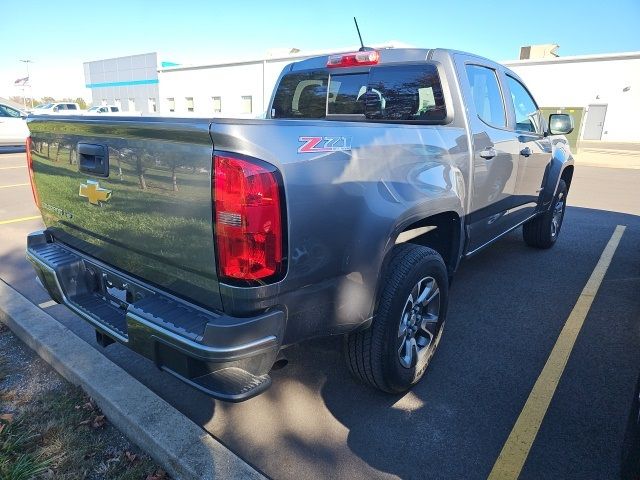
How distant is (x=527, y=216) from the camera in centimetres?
468

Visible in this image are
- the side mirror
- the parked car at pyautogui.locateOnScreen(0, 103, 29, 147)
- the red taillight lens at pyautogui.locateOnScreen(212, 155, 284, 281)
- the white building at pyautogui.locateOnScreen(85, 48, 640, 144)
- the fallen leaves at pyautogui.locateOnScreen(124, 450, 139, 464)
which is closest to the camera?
the red taillight lens at pyautogui.locateOnScreen(212, 155, 284, 281)

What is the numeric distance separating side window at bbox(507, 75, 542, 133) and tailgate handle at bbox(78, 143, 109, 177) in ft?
11.3

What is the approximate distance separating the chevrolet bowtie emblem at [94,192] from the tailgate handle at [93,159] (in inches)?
2.4

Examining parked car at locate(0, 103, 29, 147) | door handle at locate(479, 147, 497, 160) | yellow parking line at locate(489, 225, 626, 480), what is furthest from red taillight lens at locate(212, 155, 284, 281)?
parked car at locate(0, 103, 29, 147)

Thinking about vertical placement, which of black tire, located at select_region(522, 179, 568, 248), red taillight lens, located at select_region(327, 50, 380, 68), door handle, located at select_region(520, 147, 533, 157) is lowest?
black tire, located at select_region(522, 179, 568, 248)

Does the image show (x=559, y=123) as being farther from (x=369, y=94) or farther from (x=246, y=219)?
(x=246, y=219)

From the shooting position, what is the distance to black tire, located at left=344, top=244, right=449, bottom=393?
239 cm

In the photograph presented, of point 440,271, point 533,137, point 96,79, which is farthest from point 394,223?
point 96,79

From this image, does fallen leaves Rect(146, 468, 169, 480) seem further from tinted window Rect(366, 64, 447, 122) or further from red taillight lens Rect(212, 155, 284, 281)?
tinted window Rect(366, 64, 447, 122)

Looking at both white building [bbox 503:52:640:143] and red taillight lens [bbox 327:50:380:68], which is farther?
white building [bbox 503:52:640:143]

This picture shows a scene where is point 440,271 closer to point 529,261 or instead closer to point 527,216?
point 527,216

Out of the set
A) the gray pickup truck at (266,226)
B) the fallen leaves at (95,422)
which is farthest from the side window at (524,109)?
the fallen leaves at (95,422)

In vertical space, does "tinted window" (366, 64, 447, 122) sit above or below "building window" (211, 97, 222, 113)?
below

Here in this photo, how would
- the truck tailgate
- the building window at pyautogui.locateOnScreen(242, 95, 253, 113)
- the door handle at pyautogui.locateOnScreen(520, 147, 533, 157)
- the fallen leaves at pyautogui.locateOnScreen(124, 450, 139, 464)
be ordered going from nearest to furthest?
1. the truck tailgate
2. the fallen leaves at pyautogui.locateOnScreen(124, 450, 139, 464)
3. the door handle at pyautogui.locateOnScreen(520, 147, 533, 157)
4. the building window at pyautogui.locateOnScreen(242, 95, 253, 113)
